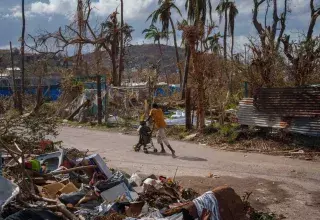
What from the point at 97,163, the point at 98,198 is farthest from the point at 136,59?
the point at 98,198

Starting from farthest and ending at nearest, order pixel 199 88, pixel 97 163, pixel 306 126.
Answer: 1. pixel 199 88
2. pixel 306 126
3. pixel 97 163

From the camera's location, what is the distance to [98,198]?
24.2 ft

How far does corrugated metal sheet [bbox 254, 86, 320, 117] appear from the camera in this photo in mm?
13180

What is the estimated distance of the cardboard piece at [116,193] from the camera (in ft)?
24.6

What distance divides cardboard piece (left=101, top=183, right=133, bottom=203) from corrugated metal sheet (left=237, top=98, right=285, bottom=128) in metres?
7.43

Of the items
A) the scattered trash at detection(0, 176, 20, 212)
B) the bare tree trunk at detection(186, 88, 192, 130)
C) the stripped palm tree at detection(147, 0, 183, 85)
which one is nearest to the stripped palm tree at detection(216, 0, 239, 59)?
the stripped palm tree at detection(147, 0, 183, 85)

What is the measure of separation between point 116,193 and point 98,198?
1.27ft

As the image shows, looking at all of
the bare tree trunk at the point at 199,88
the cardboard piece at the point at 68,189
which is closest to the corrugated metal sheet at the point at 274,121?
the bare tree trunk at the point at 199,88

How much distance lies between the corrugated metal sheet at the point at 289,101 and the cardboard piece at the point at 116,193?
24.3ft

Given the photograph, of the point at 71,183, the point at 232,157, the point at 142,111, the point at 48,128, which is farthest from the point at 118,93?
the point at 71,183

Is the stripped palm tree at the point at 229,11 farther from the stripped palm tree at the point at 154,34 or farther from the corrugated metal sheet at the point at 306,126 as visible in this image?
the corrugated metal sheet at the point at 306,126

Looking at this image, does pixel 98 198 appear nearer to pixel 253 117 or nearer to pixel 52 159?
pixel 52 159

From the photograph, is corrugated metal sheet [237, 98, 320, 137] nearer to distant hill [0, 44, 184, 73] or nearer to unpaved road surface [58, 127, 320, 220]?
unpaved road surface [58, 127, 320, 220]

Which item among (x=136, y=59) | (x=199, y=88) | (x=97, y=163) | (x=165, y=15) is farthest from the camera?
(x=136, y=59)
